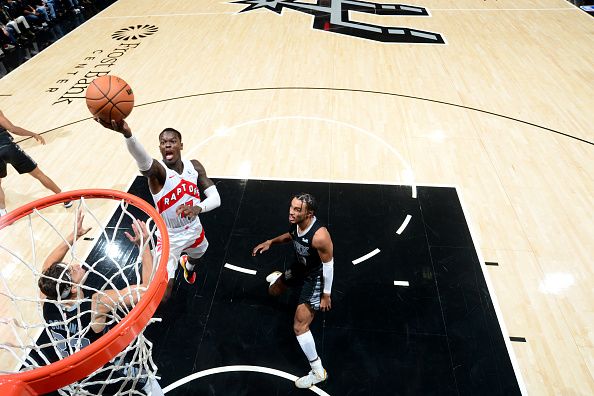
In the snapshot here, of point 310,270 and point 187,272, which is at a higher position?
point 310,270

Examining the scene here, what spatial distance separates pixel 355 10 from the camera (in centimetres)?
1174

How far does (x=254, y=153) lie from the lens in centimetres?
635

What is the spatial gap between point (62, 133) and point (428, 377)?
7.20 metres

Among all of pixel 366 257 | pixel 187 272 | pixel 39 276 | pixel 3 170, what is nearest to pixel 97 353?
pixel 39 276

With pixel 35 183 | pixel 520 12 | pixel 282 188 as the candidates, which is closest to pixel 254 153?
pixel 282 188

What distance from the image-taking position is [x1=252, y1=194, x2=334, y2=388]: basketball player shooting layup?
324cm

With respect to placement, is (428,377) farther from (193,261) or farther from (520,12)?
(520,12)

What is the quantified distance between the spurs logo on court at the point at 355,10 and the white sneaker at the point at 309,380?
29.2 ft

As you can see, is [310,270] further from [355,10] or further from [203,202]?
[355,10]

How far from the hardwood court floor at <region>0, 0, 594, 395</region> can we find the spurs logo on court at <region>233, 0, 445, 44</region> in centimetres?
35

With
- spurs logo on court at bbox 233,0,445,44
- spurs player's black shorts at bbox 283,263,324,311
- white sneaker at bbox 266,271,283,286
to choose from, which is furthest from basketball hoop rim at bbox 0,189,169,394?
spurs logo on court at bbox 233,0,445,44

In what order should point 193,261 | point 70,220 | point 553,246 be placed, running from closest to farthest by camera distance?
1. point 193,261
2. point 553,246
3. point 70,220

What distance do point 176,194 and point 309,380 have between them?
2102 mm

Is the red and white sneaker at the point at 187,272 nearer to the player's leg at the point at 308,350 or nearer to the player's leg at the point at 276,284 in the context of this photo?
the player's leg at the point at 276,284
